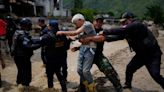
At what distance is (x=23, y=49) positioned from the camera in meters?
8.88

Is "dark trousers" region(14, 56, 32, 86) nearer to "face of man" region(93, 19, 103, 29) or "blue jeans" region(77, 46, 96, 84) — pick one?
"blue jeans" region(77, 46, 96, 84)

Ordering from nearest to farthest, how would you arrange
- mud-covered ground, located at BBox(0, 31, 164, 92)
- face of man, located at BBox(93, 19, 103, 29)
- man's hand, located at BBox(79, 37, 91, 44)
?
man's hand, located at BBox(79, 37, 91, 44) < face of man, located at BBox(93, 19, 103, 29) < mud-covered ground, located at BBox(0, 31, 164, 92)

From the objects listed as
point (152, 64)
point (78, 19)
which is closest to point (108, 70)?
point (152, 64)

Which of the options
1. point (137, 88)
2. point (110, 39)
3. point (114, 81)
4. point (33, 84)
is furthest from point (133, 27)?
point (33, 84)

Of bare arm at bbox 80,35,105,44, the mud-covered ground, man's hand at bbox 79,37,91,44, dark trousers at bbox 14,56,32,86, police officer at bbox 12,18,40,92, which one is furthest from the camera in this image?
the mud-covered ground

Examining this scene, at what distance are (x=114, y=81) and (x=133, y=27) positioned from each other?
1.45m

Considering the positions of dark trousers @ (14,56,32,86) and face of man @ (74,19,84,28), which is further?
dark trousers @ (14,56,32,86)

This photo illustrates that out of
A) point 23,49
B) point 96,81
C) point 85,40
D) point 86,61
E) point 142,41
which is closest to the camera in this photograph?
point 85,40

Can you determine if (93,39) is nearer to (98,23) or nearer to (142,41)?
(142,41)

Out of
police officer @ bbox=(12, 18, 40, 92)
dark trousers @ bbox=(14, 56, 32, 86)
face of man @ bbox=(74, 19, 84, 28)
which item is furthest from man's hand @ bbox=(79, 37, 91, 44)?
dark trousers @ bbox=(14, 56, 32, 86)

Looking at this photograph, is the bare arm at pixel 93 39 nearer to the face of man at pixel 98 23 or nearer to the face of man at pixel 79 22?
the face of man at pixel 79 22

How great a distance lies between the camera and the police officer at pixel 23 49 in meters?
8.66

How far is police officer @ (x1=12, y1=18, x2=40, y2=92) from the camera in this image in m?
8.66


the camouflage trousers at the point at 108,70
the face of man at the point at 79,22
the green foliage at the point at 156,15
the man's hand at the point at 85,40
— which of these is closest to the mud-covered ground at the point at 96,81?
the camouflage trousers at the point at 108,70
